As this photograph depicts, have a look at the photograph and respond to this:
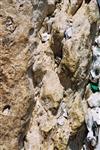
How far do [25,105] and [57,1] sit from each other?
1.42ft

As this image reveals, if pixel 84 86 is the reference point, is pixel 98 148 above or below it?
below

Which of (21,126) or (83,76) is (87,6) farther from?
(21,126)

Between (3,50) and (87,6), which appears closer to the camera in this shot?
(3,50)

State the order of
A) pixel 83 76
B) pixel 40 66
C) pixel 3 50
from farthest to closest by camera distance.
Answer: pixel 83 76 < pixel 40 66 < pixel 3 50

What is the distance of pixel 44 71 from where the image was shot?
1.37 m

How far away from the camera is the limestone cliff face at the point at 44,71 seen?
120 cm

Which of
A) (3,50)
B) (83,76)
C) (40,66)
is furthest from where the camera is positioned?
(83,76)

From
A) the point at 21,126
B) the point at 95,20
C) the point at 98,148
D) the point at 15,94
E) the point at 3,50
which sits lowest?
the point at 98,148

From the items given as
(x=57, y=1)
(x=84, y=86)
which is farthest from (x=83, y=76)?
(x=57, y=1)

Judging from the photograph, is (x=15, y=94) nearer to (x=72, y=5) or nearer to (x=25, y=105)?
(x=25, y=105)

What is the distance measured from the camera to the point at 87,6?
1.50m

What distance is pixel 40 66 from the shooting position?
1.35 m

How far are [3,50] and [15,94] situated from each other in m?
0.15

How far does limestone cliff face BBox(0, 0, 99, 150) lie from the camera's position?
1200 millimetres
